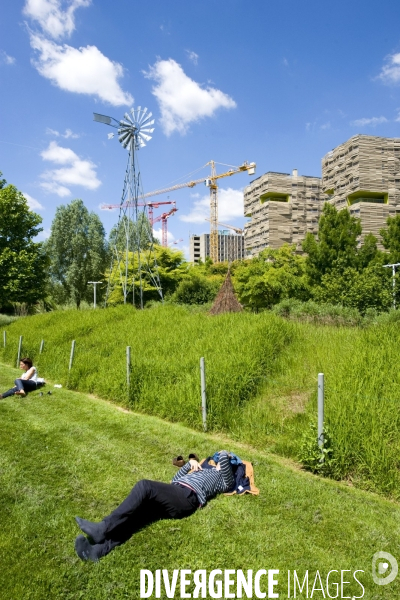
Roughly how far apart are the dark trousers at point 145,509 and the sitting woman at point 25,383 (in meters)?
6.89

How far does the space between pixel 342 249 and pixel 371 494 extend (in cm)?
2506

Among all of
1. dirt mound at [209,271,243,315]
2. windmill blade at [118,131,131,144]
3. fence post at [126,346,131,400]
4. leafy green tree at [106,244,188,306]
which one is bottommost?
fence post at [126,346,131,400]

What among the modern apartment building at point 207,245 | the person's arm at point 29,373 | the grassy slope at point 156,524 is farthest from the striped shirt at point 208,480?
the modern apartment building at point 207,245

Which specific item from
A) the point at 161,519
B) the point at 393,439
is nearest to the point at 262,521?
the point at 161,519

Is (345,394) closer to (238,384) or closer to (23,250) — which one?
(238,384)

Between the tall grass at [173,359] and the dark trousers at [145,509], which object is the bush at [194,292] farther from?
the dark trousers at [145,509]

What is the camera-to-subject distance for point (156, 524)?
379cm

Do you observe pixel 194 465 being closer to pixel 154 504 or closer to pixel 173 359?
pixel 154 504

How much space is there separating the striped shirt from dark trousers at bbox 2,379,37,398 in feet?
21.6

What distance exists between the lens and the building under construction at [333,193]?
180 ft

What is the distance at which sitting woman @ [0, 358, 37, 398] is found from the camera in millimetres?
9666

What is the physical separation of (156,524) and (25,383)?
725cm

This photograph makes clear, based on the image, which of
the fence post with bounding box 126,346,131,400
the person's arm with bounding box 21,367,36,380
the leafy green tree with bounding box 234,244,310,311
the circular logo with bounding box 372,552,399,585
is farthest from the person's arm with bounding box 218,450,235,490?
the leafy green tree with bounding box 234,244,310,311

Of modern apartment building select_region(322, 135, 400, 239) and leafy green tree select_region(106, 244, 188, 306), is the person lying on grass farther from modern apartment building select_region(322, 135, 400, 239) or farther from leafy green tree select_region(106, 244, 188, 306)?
modern apartment building select_region(322, 135, 400, 239)
